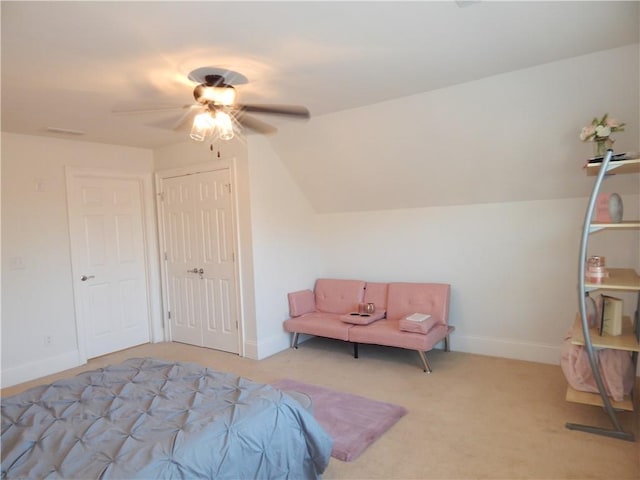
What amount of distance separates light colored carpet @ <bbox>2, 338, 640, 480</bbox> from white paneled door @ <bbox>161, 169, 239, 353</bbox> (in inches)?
15.4

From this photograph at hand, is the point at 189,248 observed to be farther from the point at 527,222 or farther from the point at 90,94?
the point at 527,222

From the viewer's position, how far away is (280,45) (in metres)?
2.39

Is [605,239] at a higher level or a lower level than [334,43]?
lower

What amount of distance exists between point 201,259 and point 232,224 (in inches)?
27.6

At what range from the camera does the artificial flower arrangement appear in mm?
2707

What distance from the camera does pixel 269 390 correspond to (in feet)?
7.23

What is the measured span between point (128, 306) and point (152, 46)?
11.8ft

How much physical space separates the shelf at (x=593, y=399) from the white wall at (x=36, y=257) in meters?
4.71

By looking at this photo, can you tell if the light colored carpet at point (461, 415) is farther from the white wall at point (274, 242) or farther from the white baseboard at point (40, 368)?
the white wall at point (274, 242)

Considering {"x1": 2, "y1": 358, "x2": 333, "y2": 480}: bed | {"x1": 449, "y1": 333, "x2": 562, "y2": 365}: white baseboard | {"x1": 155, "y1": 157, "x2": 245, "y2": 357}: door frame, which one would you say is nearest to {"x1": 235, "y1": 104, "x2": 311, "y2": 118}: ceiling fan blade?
{"x1": 2, "y1": 358, "x2": 333, "y2": 480}: bed

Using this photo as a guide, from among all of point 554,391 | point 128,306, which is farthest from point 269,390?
point 128,306

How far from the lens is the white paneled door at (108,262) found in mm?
4523

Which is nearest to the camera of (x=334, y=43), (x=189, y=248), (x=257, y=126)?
(x=334, y=43)

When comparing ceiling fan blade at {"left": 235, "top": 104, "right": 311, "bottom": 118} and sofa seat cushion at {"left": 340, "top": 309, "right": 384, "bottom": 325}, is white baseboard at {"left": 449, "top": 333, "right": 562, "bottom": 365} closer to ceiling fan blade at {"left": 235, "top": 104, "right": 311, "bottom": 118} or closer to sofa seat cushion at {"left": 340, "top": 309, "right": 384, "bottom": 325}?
sofa seat cushion at {"left": 340, "top": 309, "right": 384, "bottom": 325}
